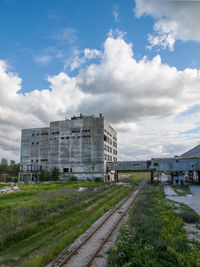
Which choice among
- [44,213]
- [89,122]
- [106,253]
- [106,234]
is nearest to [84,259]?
[106,253]

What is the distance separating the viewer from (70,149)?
2274 inches

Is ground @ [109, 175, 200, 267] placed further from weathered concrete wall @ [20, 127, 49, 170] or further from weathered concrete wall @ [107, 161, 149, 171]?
weathered concrete wall @ [20, 127, 49, 170]

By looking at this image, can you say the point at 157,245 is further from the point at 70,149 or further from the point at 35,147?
the point at 35,147

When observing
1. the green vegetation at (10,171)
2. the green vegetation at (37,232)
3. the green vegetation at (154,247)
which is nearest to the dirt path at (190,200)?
the green vegetation at (154,247)

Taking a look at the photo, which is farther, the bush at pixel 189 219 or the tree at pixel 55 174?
the tree at pixel 55 174

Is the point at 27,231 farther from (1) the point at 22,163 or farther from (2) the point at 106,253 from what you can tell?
(1) the point at 22,163

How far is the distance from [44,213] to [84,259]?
30.6ft

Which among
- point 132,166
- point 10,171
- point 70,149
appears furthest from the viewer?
point 10,171

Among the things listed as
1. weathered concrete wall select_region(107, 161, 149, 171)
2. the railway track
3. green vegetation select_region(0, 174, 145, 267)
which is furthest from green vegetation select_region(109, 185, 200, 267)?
weathered concrete wall select_region(107, 161, 149, 171)

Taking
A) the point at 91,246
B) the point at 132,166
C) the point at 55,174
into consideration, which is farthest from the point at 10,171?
the point at 91,246

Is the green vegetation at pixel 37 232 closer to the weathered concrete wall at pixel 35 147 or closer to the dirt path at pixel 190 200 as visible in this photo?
the dirt path at pixel 190 200

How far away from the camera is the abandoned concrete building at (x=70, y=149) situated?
2180 inches

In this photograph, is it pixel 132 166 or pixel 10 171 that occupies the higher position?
pixel 132 166

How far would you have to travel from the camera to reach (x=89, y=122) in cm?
5775
